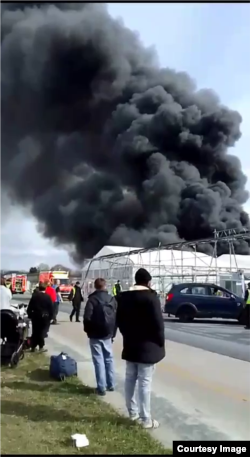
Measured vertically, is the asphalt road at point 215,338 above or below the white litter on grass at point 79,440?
above

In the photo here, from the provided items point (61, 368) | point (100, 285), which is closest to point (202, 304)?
point (61, 368)

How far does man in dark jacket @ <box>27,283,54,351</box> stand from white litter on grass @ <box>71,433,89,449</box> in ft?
16.9

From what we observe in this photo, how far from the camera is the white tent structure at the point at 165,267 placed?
23.2 metres

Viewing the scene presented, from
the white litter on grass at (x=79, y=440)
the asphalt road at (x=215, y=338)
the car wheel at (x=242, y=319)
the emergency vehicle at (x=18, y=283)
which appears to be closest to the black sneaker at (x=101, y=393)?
the white litter on grass at (x=79, y=440)

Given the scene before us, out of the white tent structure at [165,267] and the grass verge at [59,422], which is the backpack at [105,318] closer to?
the grass verge at [59,422]

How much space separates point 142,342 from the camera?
482 centimetres

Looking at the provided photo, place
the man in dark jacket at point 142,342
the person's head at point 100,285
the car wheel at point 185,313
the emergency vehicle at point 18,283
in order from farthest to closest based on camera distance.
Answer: the emergency vehicle at point 18,283
the car wheel at point 185,313
the person's head at point 100,285
the man in dark jacket at point 142,342

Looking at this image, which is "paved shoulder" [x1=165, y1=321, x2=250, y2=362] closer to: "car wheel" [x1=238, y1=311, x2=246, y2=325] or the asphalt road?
the asphalt road

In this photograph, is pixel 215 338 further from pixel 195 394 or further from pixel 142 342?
pixel 142 342

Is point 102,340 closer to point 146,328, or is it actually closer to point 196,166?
point 146,328

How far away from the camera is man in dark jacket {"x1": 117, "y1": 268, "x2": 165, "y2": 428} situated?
189 inches

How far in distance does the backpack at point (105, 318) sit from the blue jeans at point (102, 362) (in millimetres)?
150

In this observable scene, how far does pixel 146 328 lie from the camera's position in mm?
4840

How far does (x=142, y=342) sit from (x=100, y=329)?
1.48 metres
